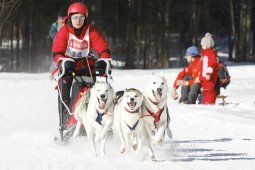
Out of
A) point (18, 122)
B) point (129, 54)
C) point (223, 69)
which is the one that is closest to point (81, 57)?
point (18, 122)

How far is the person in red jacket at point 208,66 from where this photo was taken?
42.4 feet

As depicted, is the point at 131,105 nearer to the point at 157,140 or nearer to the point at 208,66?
the point at 157,140

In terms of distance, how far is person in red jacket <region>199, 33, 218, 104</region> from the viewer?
12.9 m

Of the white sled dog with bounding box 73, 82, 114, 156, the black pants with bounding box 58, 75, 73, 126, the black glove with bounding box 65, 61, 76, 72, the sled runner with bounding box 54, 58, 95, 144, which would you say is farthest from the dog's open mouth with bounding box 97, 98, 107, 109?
the black pants with bounding box 58, 75, 73, 126

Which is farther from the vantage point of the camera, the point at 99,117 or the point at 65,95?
the point at 65,95

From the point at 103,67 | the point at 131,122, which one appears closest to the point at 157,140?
the point at 131,122

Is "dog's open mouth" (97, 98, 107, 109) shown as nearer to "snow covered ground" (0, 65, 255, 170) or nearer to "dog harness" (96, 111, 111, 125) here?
"dog harness" (96, 111, 111, 125)

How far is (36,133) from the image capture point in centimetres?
991

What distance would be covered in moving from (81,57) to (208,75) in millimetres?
4945

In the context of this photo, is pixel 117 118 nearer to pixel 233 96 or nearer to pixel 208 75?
pixel 208 75

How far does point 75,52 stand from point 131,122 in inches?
74.0

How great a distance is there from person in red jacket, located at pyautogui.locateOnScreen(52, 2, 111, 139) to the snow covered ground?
25.1 inches

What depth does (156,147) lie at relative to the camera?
27.6 ft

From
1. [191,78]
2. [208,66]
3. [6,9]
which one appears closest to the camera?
[208,66]
